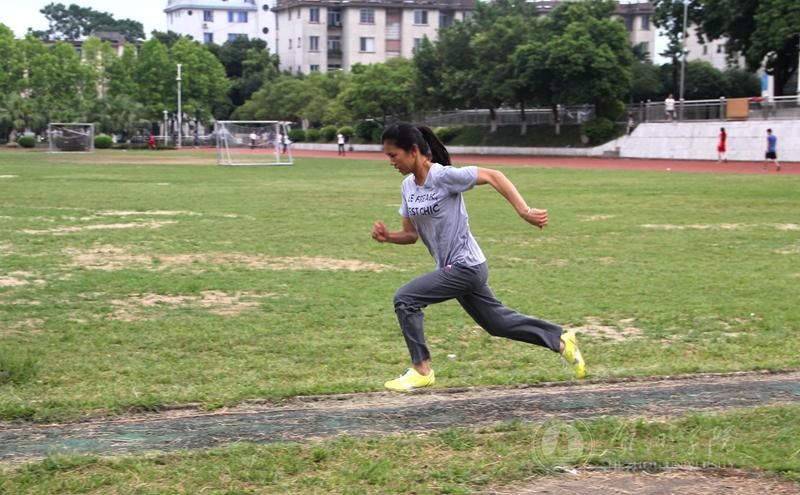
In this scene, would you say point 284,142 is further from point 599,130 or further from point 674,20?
point 674,20

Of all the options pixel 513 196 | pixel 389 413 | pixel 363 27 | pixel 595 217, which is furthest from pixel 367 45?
pixel 389 413

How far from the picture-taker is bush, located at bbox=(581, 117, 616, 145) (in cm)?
5491

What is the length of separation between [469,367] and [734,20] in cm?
4890

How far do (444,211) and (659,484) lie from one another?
2277 mm

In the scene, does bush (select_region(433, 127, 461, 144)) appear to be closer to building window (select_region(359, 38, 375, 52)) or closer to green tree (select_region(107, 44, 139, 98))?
green tree (select_region(107, 44, 139, 98))

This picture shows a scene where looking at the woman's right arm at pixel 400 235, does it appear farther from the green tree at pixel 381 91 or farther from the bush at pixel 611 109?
the green tree at pixel 381 91

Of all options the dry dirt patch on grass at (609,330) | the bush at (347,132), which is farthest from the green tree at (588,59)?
the dry dirt patch on grass at (609,330)

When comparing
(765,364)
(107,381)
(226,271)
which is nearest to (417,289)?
(107,381)

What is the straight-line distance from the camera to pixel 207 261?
1326cm

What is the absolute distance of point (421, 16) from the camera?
9988cm

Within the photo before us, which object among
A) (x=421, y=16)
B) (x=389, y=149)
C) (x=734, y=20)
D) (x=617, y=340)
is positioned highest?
(x=421, y=16)

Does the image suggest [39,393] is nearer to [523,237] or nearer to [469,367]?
[469,367]

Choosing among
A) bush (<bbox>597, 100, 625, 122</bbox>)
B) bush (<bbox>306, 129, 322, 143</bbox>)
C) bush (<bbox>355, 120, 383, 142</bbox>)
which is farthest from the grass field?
bush (<bbox>306, 129, 322, 143</bbox>)

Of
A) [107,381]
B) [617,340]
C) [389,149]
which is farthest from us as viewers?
[617,340]
